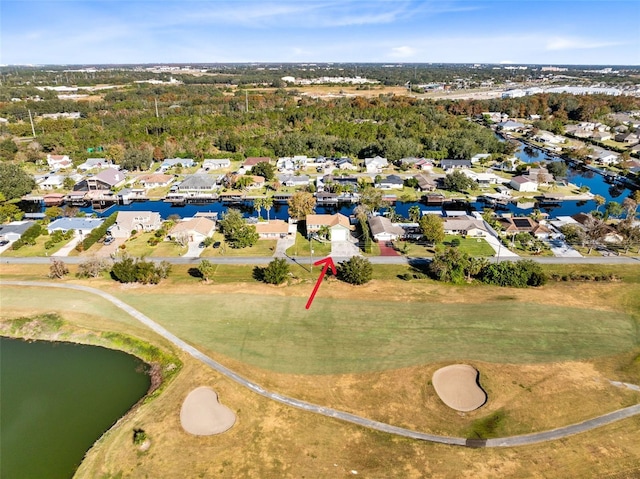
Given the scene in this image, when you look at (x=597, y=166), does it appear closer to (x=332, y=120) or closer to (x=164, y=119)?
(x=332, y=120)

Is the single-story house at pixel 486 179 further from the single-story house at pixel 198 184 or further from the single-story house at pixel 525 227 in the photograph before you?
the single-story house at pixel 198 184

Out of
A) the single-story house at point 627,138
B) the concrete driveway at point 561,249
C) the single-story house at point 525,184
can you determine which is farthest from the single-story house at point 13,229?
the single-story house at point 627,138

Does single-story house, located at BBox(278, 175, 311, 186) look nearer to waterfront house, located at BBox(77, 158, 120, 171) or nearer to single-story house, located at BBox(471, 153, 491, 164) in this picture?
waterfront house, located at BBox(77, 158, 120, 171)

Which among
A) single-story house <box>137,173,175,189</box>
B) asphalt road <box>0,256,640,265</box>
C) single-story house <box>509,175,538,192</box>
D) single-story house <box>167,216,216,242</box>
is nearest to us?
asphalt road <box>0,256,640,265</box>

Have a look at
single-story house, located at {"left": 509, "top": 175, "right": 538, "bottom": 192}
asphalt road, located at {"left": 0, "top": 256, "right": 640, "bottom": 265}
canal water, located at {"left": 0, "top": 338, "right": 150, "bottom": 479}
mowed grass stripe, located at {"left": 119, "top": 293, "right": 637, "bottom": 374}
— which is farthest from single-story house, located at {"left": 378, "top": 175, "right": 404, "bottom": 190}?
canal water, located at {"left": 0, "top": 338, "right": 150, "bottom": 479}

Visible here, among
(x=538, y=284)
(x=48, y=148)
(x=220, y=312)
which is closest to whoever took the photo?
(x=220, y=312)

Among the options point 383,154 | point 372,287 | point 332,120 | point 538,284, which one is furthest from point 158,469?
point 332,120
